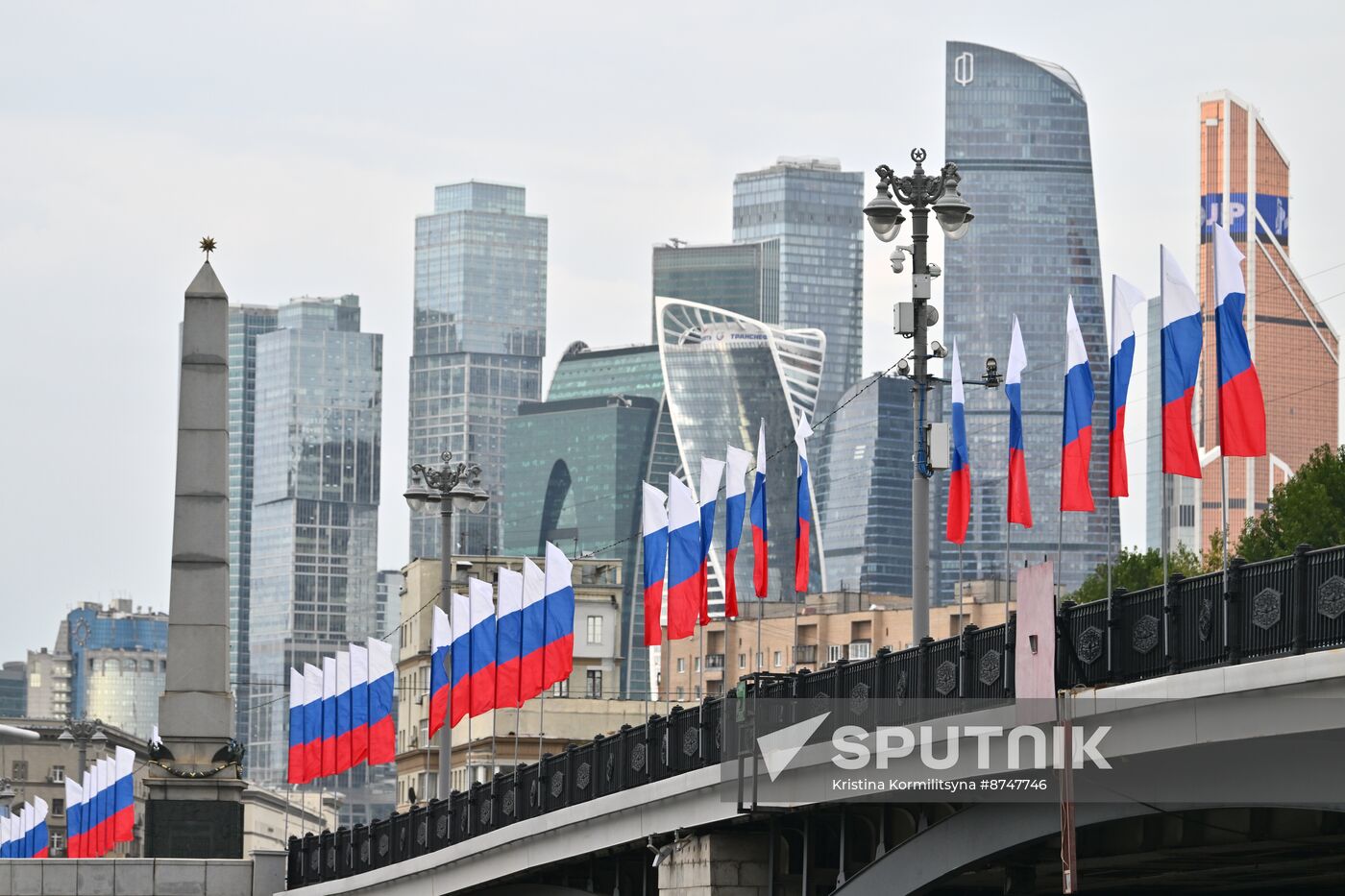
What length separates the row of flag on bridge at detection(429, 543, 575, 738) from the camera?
52.8m

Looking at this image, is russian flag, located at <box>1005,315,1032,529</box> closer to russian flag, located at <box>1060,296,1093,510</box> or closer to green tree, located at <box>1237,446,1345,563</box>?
russian flag, located at <box>1060,296,1093,510</box>

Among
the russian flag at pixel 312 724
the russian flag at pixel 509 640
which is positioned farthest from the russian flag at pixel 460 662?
the russian flag at pixel 312 724

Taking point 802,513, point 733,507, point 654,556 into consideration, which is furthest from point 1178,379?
point 654,556

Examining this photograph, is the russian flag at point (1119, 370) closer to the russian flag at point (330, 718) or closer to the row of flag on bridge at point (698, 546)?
the row of flag on bridge at point (698, 546)

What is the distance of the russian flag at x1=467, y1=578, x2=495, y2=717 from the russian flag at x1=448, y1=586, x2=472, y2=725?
21 cm

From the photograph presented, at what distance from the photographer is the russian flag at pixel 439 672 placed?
5747 cm

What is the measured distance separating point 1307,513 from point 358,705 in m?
44.2

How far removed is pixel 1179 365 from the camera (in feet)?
98.0

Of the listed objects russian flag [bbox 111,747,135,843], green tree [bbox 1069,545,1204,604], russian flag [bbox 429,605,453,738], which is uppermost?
green tree [bbox 1069,545,1204,604]

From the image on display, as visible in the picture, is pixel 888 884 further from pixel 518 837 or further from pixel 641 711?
pixel 641 711

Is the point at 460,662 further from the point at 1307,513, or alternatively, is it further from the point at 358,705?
the point at 1307,513

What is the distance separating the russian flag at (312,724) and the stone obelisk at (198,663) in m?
1.67

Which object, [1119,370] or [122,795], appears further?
[122,795]

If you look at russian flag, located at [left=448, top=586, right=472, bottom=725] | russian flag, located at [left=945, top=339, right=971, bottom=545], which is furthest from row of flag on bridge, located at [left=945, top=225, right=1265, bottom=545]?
russian flag, located at [left=448, top=586, right=472, bottom=725]
